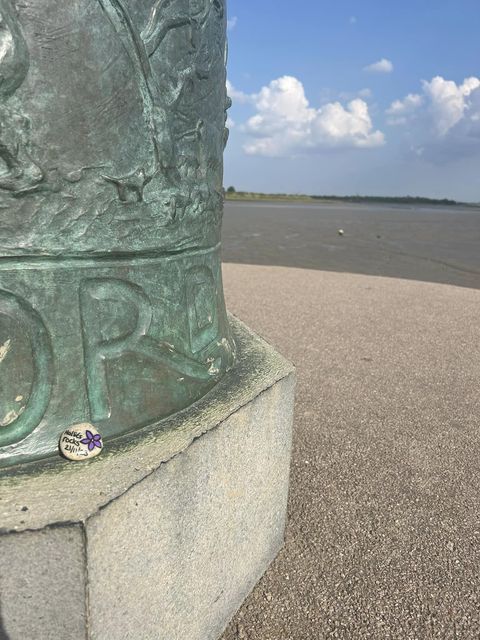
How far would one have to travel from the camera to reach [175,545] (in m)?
1.61

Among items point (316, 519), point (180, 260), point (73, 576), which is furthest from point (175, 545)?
A: point (316, 519)

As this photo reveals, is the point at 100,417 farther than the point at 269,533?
No

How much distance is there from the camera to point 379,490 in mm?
2725

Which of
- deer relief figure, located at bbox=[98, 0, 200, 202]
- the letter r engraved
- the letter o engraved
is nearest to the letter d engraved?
the letter r engraved

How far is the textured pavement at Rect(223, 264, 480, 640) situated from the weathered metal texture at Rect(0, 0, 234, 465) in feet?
3.15

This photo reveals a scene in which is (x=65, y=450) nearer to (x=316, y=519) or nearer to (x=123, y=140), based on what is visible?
(x=123, y=140)

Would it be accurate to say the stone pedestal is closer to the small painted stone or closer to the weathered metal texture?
the small painted stone

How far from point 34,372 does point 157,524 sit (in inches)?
21.8

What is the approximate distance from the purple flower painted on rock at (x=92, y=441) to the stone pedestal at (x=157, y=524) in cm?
4

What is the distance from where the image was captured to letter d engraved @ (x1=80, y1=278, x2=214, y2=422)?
5.05 feet

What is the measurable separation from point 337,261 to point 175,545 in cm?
1220

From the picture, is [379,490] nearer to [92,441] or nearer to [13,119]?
[92,441]

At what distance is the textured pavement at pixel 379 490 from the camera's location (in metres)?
1.96

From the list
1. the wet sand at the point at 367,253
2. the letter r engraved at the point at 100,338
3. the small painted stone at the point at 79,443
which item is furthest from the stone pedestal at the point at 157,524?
the wet sand at the point at 367,253
